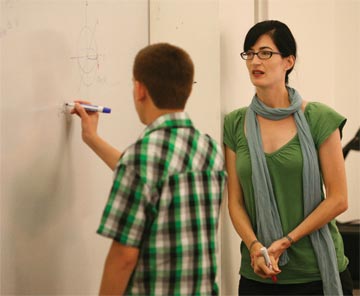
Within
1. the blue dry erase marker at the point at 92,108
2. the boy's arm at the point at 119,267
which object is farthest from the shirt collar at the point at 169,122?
the blue dry erase marker at the point at 92,108

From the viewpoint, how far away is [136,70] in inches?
53.2

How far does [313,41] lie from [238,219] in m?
1.44

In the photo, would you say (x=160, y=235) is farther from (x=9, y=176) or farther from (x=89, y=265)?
(x=89, y=265)

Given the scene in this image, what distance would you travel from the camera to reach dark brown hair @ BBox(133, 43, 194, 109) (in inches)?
52.1

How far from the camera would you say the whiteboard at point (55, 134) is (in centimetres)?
145

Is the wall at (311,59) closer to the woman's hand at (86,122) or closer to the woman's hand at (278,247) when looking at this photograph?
the woman's hand at (278,247)

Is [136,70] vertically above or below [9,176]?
above

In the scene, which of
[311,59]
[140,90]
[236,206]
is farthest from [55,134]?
Result: [311,59]

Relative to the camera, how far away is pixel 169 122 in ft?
4.29

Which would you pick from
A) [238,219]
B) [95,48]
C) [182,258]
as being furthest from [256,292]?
[95,48]

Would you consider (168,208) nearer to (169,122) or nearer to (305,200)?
(169,122)

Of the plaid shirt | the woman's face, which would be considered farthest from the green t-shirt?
the plaid shirt

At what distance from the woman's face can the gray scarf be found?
0.37 ft

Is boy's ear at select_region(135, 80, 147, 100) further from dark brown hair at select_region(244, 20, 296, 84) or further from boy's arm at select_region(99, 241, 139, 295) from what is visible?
dark brown hair at select_region(244, 20, 296, 84)
